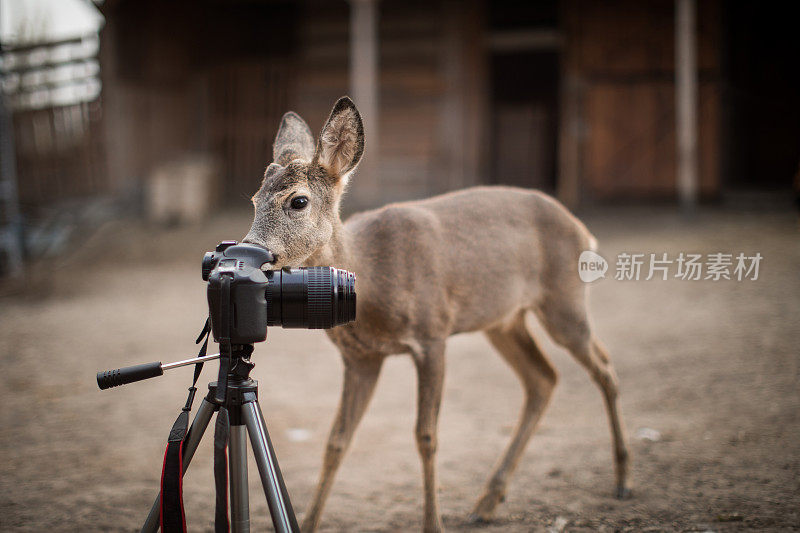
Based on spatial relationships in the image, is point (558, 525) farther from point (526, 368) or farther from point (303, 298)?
point (303, 298)

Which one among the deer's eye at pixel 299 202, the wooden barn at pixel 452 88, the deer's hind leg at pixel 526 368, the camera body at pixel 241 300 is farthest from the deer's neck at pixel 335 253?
the wooden barn at pixel 452 88

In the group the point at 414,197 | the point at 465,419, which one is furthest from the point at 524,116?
the point at 465,419

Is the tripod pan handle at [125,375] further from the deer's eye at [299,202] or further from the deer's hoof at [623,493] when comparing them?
the deer's hoof at [623,493]

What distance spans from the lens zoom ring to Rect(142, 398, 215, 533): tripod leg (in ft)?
1.38

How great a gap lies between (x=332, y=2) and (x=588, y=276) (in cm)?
1056

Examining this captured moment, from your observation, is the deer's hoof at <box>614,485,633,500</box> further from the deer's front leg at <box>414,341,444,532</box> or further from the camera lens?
the camera lens

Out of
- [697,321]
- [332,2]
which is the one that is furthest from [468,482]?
[332,2]

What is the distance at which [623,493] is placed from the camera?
3684 mm

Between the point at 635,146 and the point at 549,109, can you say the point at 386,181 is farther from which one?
the point at 549,109

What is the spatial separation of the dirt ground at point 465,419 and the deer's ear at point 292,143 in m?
1.79

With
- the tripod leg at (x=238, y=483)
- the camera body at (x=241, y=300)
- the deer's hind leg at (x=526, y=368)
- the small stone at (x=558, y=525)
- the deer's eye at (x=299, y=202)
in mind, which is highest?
the deer's eye at (x=299, y=202)

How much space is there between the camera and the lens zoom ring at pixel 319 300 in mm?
2293

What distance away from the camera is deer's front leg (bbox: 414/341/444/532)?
10.5 ft

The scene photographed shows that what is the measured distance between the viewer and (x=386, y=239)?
3.32 meters
